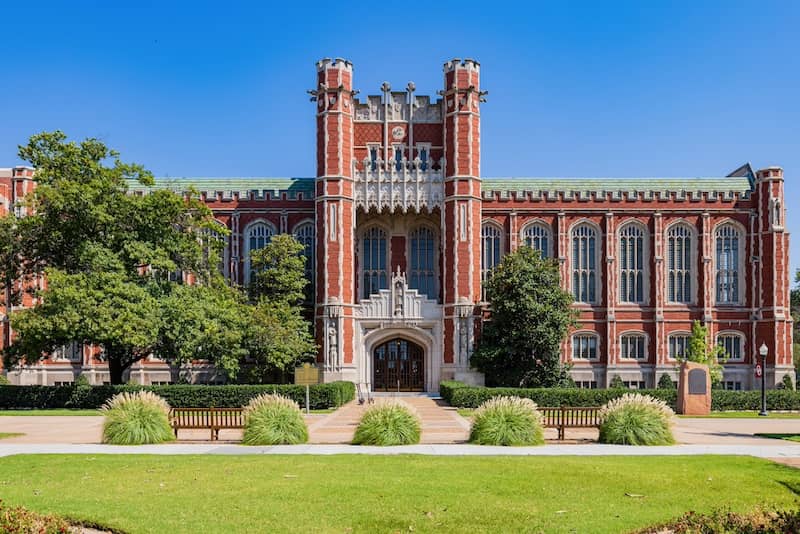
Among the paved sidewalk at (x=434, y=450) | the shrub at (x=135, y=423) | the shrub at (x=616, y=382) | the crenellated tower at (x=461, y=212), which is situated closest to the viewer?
the paved sidewalk at (x=434, y=450)

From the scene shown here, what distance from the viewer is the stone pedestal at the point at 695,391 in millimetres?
30500

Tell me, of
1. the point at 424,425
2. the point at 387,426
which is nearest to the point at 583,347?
the point at 424,425

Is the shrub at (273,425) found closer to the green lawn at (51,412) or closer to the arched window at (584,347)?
the green lawn at (51,412)

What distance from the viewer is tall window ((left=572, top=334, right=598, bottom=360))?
44688 millimetres

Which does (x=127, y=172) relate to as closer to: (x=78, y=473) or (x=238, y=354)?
(x=238, y=354)

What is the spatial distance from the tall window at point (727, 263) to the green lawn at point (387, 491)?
104 feet

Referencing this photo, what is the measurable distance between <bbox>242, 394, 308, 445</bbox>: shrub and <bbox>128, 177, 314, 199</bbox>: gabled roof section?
87.0ft

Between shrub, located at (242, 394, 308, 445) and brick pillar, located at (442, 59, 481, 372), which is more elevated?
brick pillar, located at (442, 59, 481, 372)

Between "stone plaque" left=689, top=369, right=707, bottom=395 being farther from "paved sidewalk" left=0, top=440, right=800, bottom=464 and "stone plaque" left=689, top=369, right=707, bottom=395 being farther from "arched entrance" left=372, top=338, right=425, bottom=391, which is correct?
"arched entrance" left=372, top=338, right=425, bottom=391

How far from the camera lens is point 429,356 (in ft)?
137

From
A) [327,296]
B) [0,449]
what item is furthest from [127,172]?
[0,449]

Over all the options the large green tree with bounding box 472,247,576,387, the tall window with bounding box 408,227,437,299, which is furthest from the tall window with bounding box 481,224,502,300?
the large green tree with bounding box 472,247,576,387

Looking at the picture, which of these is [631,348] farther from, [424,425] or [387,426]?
[387,426]

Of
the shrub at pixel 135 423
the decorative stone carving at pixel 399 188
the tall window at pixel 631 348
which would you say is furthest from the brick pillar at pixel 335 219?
the shrub at pixel 135 423
